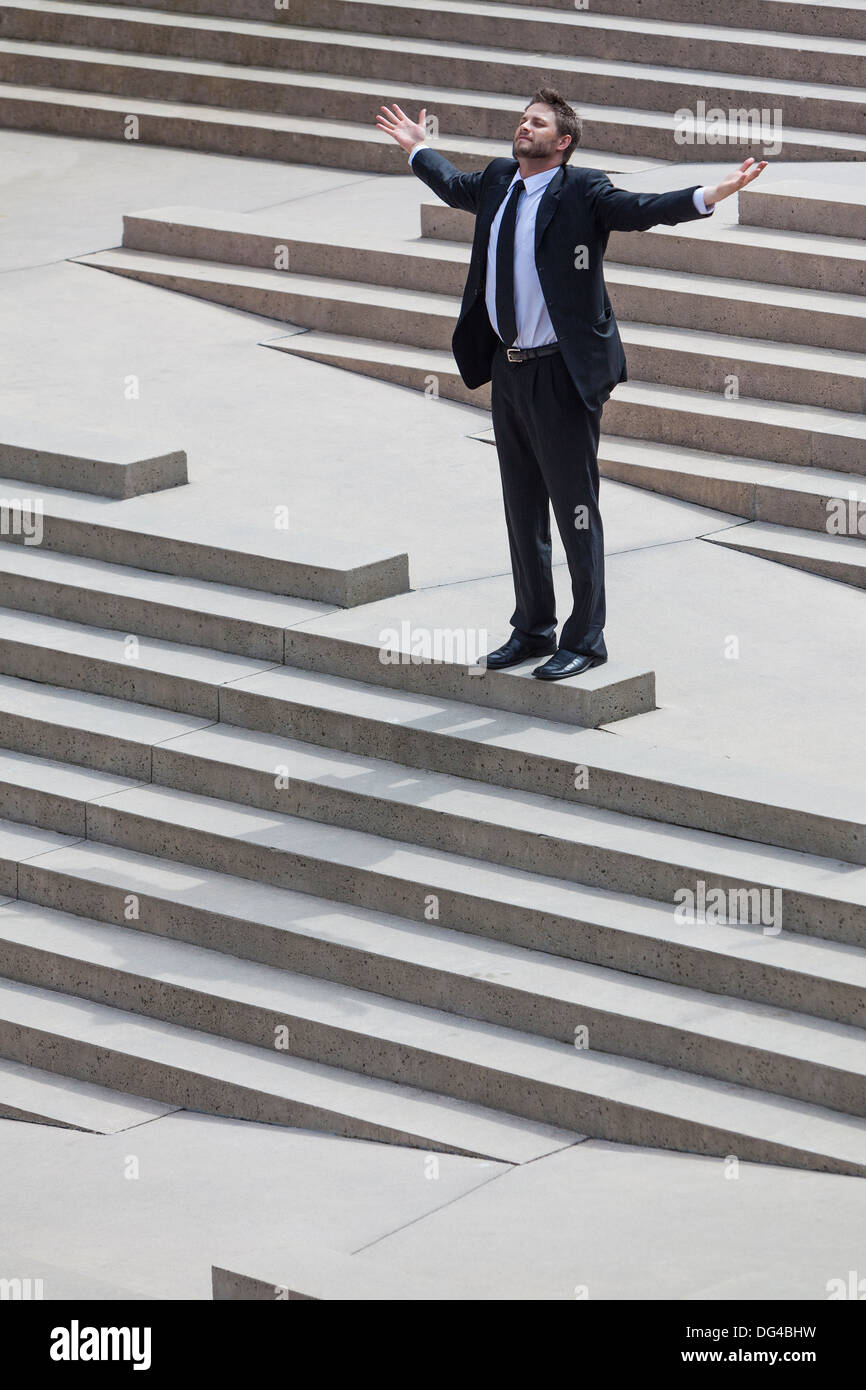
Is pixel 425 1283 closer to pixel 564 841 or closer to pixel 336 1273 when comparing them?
pixel 336 1273

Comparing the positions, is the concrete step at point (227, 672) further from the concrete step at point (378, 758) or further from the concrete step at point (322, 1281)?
the concrete step at point (322, 1281)

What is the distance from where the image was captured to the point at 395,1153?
6145 mm

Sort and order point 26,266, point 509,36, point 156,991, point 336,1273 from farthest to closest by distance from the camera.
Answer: point 509,36, point 26,266, point 156,991, point 336,1273

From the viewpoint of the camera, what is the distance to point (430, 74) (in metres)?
14.1

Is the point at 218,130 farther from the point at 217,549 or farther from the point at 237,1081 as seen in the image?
the point at 237,1081

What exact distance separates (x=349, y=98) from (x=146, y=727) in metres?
7.71

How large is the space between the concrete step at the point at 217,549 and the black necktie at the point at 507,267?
1495 millimetres

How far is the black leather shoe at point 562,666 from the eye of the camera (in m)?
7.23

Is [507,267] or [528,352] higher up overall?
[507,267]

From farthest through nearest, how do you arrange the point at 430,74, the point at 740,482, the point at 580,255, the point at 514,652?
1. the point at 430,74
2. the point at 740,482
3. the point at 514,652
4. the point at 580,255

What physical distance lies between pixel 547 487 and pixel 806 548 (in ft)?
7.21

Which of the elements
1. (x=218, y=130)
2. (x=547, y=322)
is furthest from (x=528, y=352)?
(x=218, y=130)
